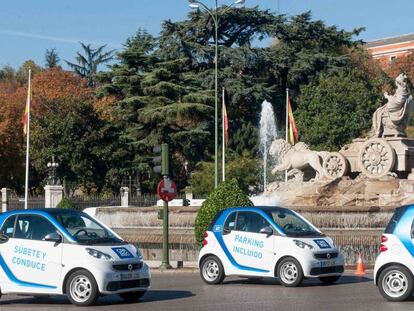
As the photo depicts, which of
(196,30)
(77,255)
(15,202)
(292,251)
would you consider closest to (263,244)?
(292,251)

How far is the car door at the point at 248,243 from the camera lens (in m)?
17.3

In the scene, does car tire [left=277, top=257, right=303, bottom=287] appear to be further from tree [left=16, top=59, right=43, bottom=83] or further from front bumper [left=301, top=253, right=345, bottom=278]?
tree [left=16, top=59, right=43, bottom=83]

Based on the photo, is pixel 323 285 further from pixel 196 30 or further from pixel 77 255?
pixel 196 30

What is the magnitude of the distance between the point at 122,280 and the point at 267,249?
3.74 meters

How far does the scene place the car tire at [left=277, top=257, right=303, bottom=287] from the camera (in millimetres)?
16969

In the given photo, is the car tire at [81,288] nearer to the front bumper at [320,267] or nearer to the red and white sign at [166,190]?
the front bumper at [320,267]

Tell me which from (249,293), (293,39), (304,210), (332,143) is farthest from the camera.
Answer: (293,39)

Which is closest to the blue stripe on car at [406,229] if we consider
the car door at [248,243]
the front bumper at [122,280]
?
the car door at [248,243]

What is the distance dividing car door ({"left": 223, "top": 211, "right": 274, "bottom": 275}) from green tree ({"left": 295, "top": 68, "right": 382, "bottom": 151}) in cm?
4267

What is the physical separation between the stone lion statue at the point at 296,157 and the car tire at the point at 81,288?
21621 mm

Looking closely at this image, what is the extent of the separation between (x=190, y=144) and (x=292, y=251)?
148 feet

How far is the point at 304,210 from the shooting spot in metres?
29.4

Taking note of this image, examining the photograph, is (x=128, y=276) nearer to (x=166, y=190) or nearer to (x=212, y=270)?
(x=212, y=270)

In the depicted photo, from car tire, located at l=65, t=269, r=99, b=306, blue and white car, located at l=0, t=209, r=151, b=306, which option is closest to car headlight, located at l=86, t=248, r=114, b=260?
blue and white car, located at l=0, t=209, r=151, b=306
